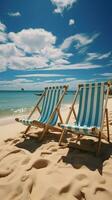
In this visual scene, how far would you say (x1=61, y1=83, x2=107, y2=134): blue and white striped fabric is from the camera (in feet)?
12.3

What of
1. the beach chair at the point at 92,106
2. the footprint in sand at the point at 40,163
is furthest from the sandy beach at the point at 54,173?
the beach chair at the point at 92,106

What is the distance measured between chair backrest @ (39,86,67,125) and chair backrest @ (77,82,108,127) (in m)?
0.56

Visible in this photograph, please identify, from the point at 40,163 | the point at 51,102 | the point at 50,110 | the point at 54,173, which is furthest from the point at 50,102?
the point at 54,173

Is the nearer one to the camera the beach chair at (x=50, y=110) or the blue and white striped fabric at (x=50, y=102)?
the beach chair at (x=50, y=110)

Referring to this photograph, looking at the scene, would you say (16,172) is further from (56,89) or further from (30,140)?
(56,89)

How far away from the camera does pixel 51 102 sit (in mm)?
4828

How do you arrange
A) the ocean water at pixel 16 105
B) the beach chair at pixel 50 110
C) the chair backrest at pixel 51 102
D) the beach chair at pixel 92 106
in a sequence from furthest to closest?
the ocean water at pixel 16 105 < the chair backrest at pixel 51 102 < the beach chair at pixel 50 110 < the beach chair at pixel 92 106

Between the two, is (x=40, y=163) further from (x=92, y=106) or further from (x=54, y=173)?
(x=92, y=106)

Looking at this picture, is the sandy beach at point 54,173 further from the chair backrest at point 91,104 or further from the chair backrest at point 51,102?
the chair backrest at point 51,102

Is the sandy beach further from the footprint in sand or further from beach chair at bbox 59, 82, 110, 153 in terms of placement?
beach chair at bbox 59, 82, 110, 153

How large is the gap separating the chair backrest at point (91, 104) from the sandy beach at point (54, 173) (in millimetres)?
416

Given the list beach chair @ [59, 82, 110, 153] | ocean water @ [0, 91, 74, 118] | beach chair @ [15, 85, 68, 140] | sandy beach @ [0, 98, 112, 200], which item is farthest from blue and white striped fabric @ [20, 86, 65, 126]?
ocean water @ [0, 91, 74, 118]

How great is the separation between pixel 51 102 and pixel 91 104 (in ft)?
3.80

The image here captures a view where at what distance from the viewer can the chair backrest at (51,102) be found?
15.0ft
